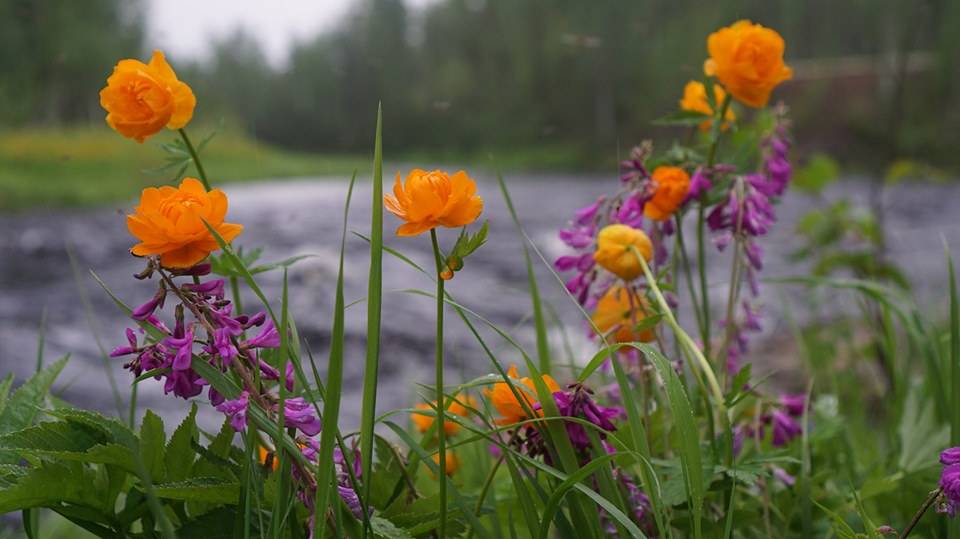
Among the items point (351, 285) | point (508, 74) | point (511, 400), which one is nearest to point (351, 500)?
point (511, 400)

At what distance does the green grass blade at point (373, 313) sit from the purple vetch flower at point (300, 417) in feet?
0.11

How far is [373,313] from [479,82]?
812 inches

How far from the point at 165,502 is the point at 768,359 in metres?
2.96

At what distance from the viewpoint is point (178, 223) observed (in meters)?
0.50

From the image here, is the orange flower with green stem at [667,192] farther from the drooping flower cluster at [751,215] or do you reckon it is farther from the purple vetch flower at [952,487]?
the purple vetch flower at [952,487]

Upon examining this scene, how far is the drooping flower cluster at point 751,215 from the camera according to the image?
82cm

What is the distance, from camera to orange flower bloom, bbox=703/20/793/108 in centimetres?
80

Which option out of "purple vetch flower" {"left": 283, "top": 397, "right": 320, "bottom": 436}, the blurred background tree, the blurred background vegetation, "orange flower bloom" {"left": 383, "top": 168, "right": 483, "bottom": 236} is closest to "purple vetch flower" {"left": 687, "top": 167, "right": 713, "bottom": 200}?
"orange flower bloom" {"left": 383, "top": 168, "right": 483, "bottom": 236}

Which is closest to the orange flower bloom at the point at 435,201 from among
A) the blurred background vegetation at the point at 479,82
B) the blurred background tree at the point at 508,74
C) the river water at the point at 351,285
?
the river water at the point at 351,285

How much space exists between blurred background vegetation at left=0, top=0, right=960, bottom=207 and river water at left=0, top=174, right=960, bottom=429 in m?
2.34

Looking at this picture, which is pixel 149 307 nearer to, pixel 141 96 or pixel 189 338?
pixel 189 338

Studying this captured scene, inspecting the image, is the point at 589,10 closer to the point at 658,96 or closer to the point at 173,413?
the point at 658,96

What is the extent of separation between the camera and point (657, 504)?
0.56m

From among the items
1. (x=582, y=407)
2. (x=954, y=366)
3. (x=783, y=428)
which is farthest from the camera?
(x=783, y=428)
